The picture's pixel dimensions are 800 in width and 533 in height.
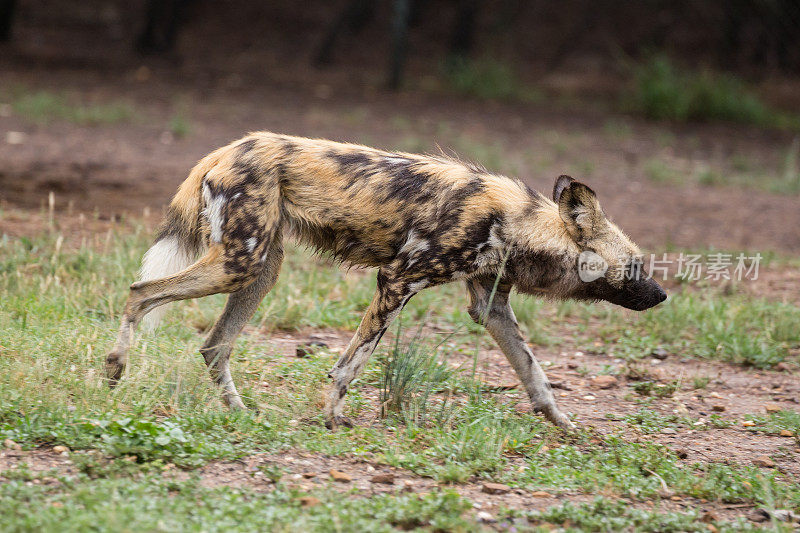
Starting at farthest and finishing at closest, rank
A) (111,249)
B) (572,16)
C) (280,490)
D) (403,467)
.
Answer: (572,16) → (111,249) → (403,467) → (280,490)

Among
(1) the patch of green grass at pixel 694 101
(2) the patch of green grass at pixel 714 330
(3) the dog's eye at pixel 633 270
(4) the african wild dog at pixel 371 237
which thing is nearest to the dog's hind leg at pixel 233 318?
(4) the african wild dog at pixel 371 237

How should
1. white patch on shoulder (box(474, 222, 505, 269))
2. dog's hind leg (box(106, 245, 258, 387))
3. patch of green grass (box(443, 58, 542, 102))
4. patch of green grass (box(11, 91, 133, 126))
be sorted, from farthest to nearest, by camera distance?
patch of green grass (box(443, 58, 542, 102)) → patch of green grass (box(11, 91, 133, 126)) → white patch on shoulder (box(474, 222, 505, 269)) → dog's hind leg (box(106, 245, 258, 387))

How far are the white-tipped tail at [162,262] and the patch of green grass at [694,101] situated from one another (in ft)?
30.3

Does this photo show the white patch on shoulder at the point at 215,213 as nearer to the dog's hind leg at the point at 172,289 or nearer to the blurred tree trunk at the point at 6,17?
the dog's hind leg at the point at 172,289

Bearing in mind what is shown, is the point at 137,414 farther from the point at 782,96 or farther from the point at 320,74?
the point at 782,96

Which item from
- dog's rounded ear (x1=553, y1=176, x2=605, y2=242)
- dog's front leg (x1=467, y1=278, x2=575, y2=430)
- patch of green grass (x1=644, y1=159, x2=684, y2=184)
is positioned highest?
patch of green grass (x1=644, y1=159, x2=684, y2=184)

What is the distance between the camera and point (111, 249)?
5461 mm

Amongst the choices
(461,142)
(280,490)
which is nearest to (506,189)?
(280,490)

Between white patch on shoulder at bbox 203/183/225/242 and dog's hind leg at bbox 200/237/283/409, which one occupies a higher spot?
white patch on shoulder at bbox 203/183/225/242

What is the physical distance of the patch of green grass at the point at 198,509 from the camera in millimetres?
2668

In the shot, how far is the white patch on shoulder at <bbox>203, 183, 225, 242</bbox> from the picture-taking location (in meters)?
3.64

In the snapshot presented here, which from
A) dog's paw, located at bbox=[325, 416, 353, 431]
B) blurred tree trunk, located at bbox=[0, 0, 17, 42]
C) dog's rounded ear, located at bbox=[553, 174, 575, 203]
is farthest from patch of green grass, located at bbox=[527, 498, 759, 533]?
blurred tree trunk, located at bbox=[0, 0, 17, 42]

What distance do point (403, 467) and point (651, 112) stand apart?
9.65m

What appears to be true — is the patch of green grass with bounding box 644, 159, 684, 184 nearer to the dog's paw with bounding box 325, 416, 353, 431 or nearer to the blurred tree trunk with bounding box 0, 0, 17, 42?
the dog's paw with bounding box 325, 416, 353, 431
